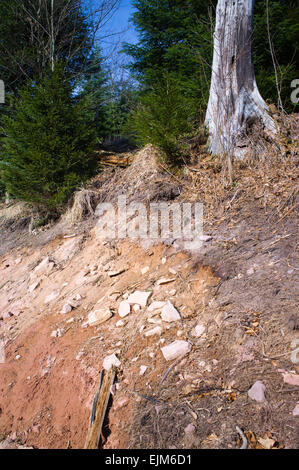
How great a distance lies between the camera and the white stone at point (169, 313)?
2316 millimetres

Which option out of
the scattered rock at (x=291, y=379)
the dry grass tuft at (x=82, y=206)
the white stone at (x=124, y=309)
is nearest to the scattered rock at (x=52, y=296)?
the white stone at (x=124, y=309)

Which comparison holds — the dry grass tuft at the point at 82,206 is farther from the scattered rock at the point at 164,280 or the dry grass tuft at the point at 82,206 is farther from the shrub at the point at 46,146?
the scattered rock at the point at 164,280

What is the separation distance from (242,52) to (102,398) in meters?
4.78

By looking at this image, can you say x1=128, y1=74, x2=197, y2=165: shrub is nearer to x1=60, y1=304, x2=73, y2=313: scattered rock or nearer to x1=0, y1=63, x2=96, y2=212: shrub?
x1=0, y1=63, x2=96, y2=212: shrub

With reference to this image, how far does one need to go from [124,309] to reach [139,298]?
0.60ft

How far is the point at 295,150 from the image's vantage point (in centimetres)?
349

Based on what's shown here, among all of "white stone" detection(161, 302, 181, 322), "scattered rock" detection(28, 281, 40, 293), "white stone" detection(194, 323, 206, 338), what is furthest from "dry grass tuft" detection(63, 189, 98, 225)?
"white stone" detection(194, 323, 206, 338)

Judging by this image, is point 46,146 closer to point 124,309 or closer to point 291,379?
point 124,309

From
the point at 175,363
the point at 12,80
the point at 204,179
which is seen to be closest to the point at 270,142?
the point at 204,179

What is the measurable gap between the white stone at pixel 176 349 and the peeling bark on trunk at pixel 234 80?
292 cm

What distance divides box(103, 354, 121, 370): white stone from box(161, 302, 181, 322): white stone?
0.51m

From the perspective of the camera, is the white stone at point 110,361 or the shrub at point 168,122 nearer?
the white stone at point 110,361

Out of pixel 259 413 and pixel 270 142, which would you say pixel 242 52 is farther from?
pixel 259 413

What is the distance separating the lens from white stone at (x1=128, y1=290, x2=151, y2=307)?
103 inches
